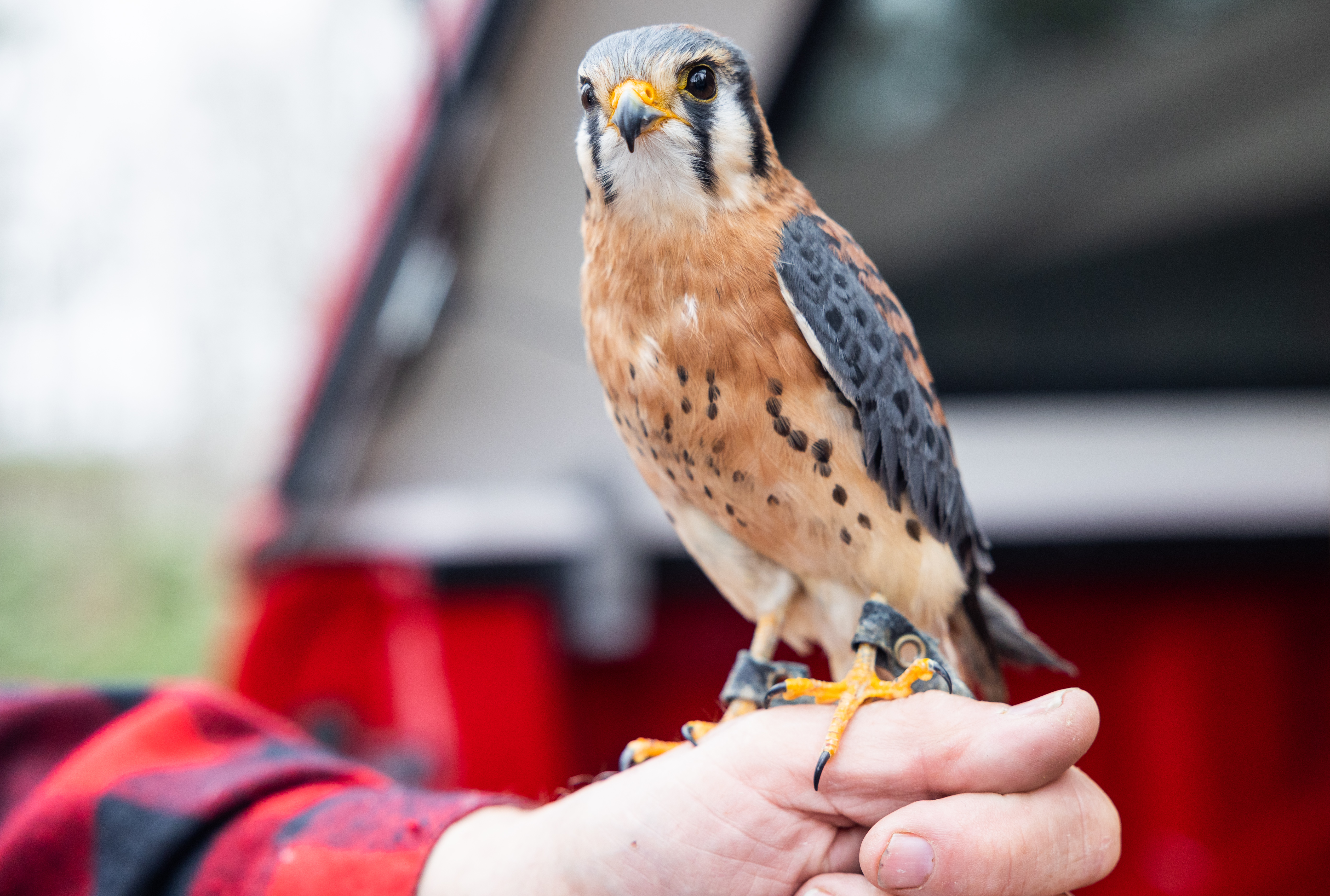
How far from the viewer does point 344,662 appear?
2.27 meters

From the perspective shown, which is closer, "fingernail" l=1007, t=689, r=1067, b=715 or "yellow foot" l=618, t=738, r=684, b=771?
"fingernail" l=1007, t=689, r=1067, b=715

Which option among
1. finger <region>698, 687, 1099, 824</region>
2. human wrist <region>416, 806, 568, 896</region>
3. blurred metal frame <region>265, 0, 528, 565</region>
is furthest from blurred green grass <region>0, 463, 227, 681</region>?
finger <region>698, 687, 1099, 824</region>

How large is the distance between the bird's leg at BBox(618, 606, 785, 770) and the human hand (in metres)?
0.02

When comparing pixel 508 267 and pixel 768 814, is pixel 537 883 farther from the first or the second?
pixel 508 267

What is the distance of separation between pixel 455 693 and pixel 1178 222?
1.99m

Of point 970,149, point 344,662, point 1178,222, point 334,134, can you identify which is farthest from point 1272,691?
point 334,134

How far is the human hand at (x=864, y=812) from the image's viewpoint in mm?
739

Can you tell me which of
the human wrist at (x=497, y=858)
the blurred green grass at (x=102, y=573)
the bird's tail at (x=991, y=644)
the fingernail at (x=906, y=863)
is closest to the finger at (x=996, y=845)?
the fingernail at (x=906, y=863)

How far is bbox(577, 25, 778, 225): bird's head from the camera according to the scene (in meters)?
0.67

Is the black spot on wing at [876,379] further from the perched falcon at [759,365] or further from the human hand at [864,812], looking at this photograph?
the human hand at [864,812]

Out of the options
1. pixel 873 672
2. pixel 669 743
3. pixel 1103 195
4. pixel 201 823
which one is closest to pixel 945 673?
pixel 873 672

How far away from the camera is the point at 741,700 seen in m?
0.84

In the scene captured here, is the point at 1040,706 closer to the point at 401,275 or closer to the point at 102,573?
the point at 401,275

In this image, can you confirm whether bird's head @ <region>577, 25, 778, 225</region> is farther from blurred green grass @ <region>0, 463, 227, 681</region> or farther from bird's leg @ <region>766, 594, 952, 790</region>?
blurred green grass @ <region>0, 463, 227, 681</region>
